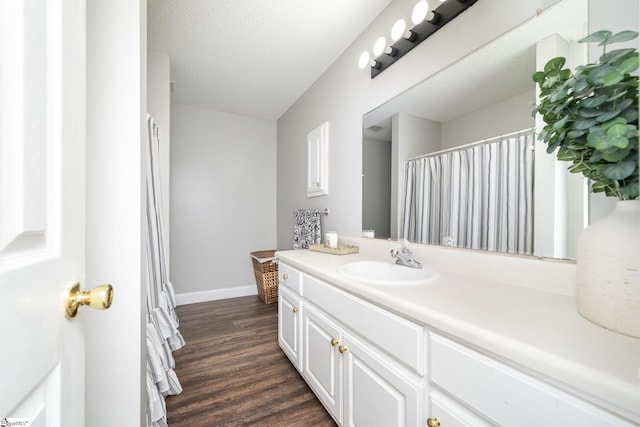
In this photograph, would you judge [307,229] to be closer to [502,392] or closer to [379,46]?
[379,46]

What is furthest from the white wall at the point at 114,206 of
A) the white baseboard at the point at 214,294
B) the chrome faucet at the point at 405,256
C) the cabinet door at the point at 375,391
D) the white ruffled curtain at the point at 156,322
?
the white baseboard at the point at 214,294

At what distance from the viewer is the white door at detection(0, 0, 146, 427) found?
0.29 metres

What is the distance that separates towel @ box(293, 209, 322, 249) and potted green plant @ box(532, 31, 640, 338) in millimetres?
1826

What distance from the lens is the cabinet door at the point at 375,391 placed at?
2.52ft

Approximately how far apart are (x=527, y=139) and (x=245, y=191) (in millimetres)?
2992

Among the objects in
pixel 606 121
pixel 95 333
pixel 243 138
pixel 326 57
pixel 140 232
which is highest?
pixel 326 57

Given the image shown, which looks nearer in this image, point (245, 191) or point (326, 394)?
point (326, 394)

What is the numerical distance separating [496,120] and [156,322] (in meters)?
2.12

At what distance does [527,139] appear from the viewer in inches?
38.0

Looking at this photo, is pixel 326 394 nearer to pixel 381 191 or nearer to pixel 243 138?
pixel 381 191

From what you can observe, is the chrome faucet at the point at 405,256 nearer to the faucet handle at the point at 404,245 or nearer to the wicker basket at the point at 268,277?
the faucet handle at the point at 404,245

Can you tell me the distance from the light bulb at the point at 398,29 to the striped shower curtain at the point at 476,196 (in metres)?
0.76

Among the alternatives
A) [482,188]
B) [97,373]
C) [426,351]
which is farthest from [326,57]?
[97,373]

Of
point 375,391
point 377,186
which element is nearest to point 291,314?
point 375,391
